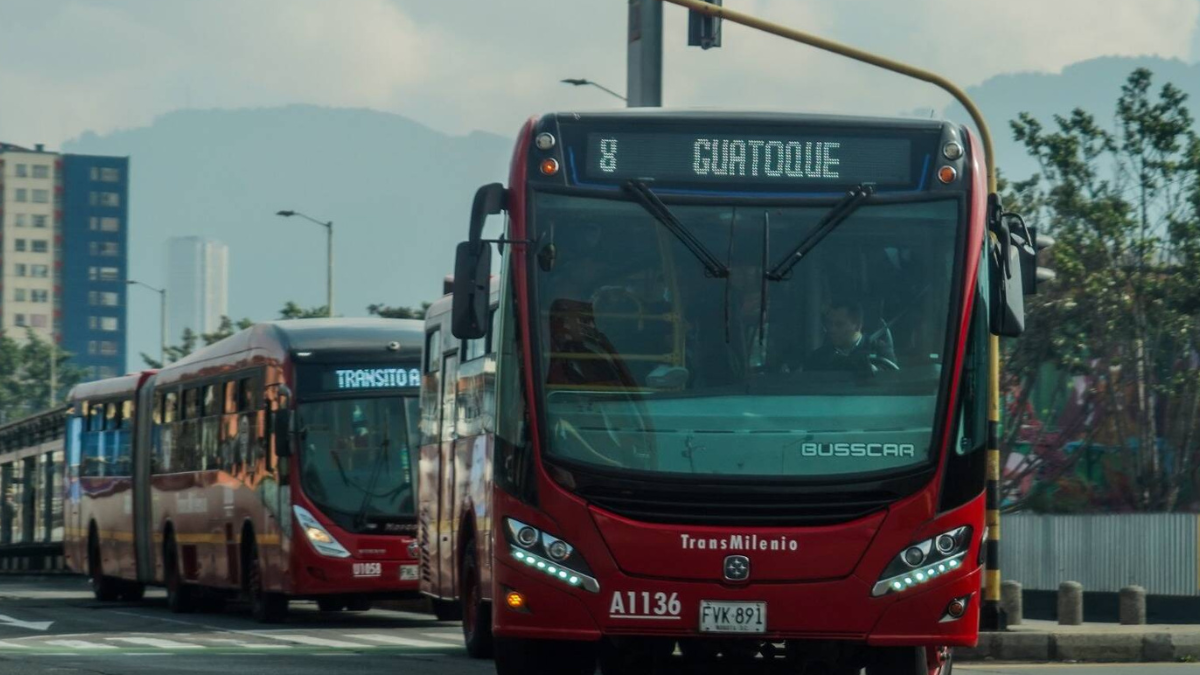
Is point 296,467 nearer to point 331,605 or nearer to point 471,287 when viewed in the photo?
point 331,605

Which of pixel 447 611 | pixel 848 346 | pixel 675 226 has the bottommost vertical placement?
pixel 447 611

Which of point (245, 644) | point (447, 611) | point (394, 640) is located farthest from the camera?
point (447, 611)

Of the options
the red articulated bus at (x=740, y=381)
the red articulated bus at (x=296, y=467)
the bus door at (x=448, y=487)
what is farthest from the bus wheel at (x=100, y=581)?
the red articulated bus at (x=740, y=381)

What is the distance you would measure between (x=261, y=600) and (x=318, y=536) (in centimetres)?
172

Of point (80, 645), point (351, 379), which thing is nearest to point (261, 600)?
point (351, 379)

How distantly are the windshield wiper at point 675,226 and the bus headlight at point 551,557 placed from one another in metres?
1.51

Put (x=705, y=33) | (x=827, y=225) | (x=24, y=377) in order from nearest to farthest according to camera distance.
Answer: (x=827, y=225) < (x=705, y=33) < (x=24, y=377)

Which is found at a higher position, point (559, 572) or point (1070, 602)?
point (559, 572)

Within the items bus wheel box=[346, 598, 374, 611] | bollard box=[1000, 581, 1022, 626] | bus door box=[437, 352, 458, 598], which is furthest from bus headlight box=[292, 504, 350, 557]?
bollard box=[1000, 581, 1022, 626]

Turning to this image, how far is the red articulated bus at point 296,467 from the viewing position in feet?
71.3

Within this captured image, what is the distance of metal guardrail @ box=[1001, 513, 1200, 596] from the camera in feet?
99.7

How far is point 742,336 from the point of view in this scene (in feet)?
34.6

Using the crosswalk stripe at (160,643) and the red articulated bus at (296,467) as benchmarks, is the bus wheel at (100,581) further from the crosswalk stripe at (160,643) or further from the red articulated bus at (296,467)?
the crosswalk stripe at (160,643)

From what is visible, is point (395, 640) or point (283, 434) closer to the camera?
point (395, 640)
